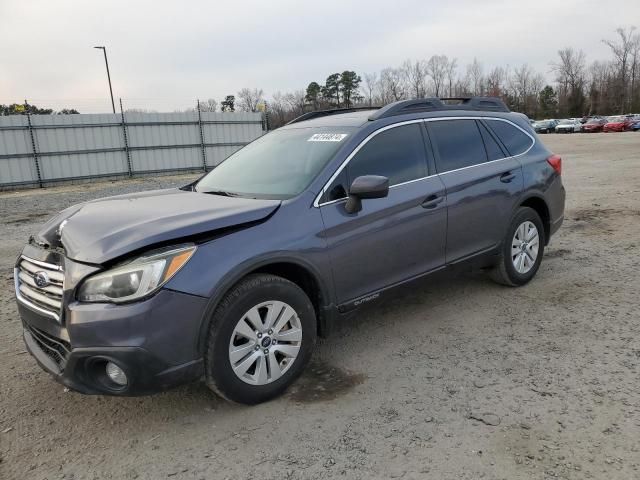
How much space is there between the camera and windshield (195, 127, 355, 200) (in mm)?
3666

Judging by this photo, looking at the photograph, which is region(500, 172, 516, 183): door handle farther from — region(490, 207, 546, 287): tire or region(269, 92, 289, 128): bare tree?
region(269, 92, 289, 128): bare tree

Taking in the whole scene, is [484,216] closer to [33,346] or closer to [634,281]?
[634,281]

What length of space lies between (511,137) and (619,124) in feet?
165

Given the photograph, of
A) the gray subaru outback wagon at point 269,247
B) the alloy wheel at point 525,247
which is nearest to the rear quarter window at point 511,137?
the gray subaru outback wagon at point 269,247

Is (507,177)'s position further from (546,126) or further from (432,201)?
(546,126)

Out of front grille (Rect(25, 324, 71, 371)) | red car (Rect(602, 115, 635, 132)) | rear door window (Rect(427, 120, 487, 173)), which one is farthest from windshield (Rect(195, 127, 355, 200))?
red car (Rect(602, 115, 635, 132))

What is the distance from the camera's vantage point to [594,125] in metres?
51.0

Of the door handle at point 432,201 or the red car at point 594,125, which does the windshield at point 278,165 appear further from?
the red car at point 594,125

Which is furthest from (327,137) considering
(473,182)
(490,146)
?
(490,146)

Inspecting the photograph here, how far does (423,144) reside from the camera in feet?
13.9

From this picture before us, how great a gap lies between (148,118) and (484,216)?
748 inches

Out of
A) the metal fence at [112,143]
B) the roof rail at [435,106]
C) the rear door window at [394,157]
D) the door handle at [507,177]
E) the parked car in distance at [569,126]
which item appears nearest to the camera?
the rear door window at [394,157]

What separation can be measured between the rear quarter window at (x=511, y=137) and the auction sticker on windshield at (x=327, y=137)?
5.97ft

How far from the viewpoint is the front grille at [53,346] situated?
9.27ft
